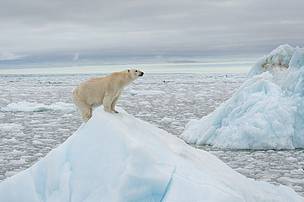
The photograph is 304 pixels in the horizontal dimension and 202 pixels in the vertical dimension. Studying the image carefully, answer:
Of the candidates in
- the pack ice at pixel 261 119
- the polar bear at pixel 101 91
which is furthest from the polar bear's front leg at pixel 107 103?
the pack ice at pixel 261 119

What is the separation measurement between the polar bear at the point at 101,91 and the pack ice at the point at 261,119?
3720mm

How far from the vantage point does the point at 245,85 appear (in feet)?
33.3

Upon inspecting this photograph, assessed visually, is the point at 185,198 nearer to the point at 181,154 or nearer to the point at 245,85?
the point at 181,154

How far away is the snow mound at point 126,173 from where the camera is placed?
11.9ft

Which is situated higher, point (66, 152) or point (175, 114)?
point (66, 152)

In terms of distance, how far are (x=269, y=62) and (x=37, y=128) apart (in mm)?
6153

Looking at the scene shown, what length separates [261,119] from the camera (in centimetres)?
879

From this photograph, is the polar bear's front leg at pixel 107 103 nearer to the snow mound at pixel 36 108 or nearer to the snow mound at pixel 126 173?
the snow mound at pixel 126 173

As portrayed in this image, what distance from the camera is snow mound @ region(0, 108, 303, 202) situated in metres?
3.62

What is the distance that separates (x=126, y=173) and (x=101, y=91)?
170cm

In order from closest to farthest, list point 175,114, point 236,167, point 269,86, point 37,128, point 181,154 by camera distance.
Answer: point 181,154, point 236,167, point 269,86, point 37,128, point 175,114

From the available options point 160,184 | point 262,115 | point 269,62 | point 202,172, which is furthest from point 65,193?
point 269,62

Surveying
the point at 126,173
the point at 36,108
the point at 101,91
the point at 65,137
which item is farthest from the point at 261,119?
the point at 36,108

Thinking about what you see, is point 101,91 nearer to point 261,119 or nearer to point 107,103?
point 107,103
